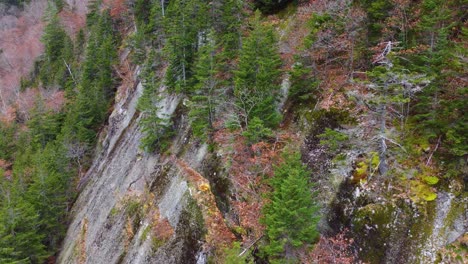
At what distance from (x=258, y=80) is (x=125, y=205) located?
1133 cm

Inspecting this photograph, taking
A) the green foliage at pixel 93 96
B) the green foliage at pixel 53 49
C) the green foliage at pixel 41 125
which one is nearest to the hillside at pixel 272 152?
the green foliage at pixel 93 96

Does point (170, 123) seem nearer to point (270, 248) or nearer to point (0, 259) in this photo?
point (270, 248)

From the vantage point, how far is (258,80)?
16922 millimetres

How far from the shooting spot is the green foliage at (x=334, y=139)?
13.2 meters

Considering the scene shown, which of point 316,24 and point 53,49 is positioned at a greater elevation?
point 316,24

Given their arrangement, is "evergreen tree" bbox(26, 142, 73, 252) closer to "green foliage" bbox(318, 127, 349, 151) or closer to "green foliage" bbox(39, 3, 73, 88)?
"green foliage" bbox(318, 127, 349, 151)

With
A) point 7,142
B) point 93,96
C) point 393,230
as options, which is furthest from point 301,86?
point 7,142

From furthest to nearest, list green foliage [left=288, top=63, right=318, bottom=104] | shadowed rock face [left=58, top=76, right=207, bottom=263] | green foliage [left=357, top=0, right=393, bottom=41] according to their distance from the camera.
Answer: green foliage [left=288, top=63, right=318, bottom=104], shadowed rock face [left=58, top=76, right=207, bottom=263], green foliage [left=357, top=0, right=393, bottom=41]

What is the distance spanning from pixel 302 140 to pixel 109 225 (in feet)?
43.9

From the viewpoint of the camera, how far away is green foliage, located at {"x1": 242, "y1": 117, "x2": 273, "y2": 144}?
14.9 m

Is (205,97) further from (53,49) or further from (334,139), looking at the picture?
(53,49)

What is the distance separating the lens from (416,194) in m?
12.1

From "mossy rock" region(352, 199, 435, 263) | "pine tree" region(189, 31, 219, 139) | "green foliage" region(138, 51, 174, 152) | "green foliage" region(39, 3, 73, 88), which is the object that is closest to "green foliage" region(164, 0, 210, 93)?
"green foliage" region(138, 51, 174, 152)

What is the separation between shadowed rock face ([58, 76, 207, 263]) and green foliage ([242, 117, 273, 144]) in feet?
14.1
